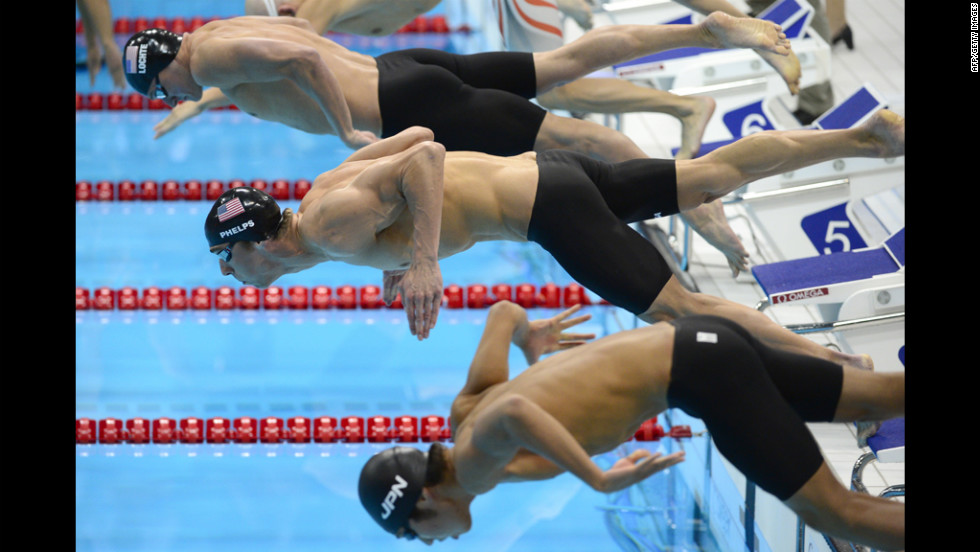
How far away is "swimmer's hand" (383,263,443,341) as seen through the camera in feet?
10.5

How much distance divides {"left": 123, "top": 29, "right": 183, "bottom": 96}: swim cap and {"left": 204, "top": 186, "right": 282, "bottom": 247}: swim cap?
2.63ft

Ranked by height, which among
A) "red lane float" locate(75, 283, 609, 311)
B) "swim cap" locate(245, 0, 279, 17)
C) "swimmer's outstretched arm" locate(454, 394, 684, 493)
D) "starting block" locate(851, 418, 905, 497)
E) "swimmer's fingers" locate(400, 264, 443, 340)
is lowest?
"red lane float" locate(75, 283, 609, 311)

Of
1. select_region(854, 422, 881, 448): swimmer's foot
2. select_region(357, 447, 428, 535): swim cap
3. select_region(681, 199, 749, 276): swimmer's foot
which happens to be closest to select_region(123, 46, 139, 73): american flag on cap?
select_region(357, 447, 428, 535): swim cap

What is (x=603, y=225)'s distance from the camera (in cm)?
350

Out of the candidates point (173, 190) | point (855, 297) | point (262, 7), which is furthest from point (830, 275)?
point (173, 190)

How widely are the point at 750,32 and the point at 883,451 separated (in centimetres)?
145

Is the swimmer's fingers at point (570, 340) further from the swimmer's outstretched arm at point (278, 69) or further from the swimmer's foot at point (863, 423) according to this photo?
the swimmer's outstretched arm at point (278, 69)

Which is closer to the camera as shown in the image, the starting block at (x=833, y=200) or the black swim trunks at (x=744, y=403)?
the black swim trunks at (x=744, y=403)

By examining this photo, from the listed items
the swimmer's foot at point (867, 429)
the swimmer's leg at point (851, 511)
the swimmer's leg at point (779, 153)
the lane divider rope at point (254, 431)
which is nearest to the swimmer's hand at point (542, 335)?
the swimmer's leg at point (779, 153)

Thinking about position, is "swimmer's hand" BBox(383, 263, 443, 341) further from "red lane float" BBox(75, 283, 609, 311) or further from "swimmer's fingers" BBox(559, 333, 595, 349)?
"red lane float" BBox(75, 283, 609, 311)

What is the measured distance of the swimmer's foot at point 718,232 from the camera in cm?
429

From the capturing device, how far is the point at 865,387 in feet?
9.77

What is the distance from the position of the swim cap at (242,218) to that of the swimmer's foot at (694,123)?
1931 mm

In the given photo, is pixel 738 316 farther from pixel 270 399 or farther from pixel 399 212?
pixel 270 399
